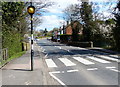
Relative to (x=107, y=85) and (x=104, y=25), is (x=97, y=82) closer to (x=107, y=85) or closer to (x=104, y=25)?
(x=107, y=85)

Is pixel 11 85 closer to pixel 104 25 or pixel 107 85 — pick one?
pixel 107 85

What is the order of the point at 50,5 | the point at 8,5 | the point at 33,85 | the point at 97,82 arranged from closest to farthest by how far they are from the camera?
the point at 33,85
the point at 97,82
the point at 8,5
the point at 50,5

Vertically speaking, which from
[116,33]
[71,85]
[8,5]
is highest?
[8,5]

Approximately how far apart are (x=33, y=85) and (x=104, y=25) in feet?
111

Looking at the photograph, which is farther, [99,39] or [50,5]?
[99,39]

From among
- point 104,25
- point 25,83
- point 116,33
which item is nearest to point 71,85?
point 25,83

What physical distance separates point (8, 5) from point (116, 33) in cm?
1534

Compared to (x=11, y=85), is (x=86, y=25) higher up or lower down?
higher up

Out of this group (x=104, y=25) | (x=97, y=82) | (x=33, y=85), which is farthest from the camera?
(x=104, y=25)

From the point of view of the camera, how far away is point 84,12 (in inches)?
1633

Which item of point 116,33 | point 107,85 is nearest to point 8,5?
point 107,85

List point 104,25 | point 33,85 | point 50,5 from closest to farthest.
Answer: point 33,85 < point 50,5 < point 104,25

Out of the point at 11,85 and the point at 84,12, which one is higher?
the point at 84,12

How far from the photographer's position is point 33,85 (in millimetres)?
7176
